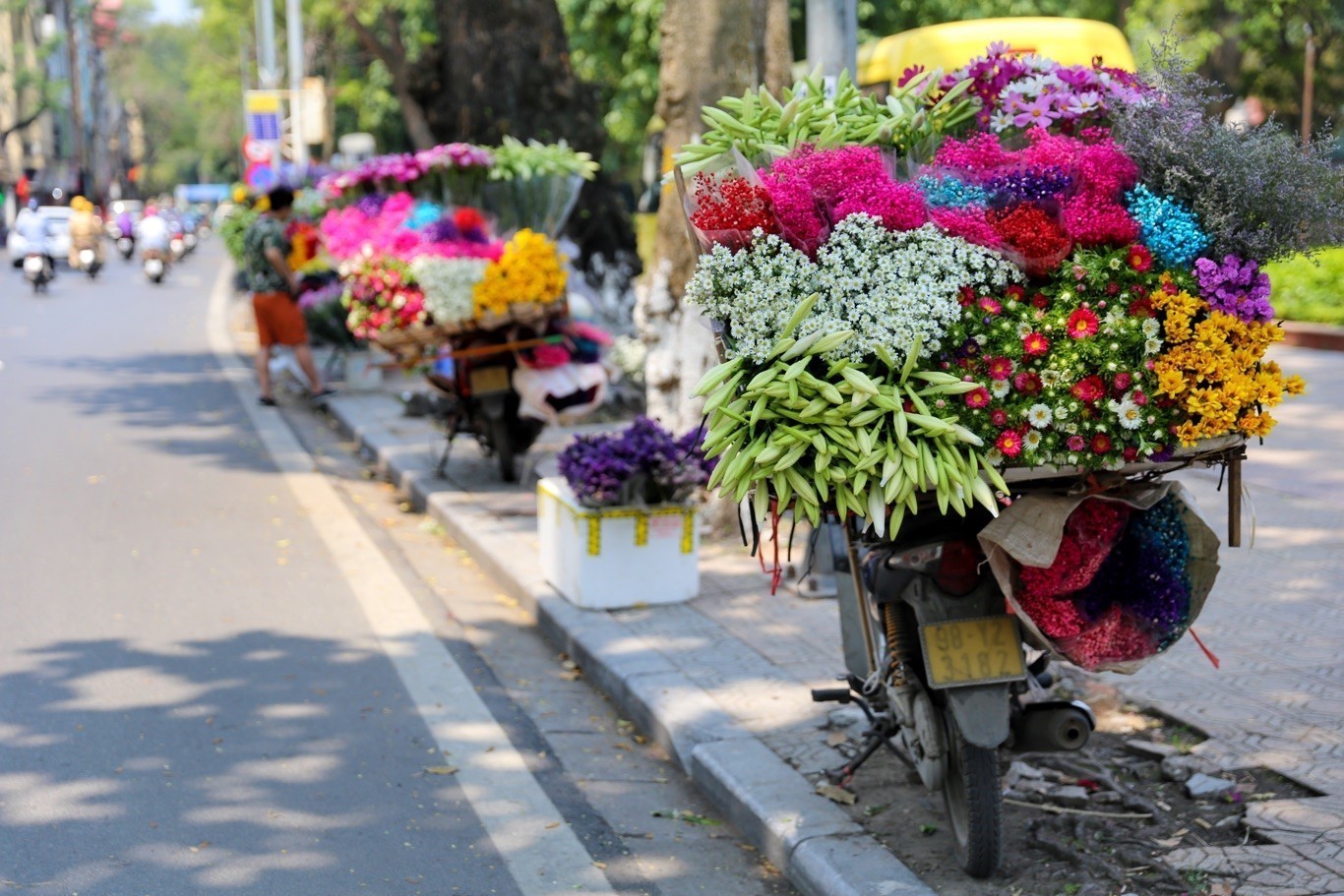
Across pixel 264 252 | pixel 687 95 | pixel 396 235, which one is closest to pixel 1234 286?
pixel 687 95

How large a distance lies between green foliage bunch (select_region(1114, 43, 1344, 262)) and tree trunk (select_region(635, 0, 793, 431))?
431cm

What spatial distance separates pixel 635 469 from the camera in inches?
267

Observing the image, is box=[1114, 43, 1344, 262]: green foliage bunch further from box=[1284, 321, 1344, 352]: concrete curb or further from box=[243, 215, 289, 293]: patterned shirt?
box=[1284, 321, 1344, 352]: concrete curb

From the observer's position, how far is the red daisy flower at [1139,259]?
379 centimetres

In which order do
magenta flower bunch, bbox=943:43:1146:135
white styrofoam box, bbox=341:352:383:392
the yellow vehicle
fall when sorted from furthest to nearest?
1. the yellow vehicle
2. white styrofoam box, bbox=341:352:383:392
3. magenta flower bunch, bbox=943:43:1146:135

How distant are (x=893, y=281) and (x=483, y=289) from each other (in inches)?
222

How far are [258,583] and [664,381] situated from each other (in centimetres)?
250

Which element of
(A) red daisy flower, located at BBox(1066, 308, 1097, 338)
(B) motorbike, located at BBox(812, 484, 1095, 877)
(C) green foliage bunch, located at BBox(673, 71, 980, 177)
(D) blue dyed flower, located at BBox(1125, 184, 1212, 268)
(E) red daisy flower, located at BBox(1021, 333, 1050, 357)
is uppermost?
(C) green foliage bunch, located at BBox(673, 71, 980, 177)

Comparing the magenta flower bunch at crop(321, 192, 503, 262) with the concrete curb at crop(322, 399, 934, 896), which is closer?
the concrete curb at crop(322, 399, 934, 896)

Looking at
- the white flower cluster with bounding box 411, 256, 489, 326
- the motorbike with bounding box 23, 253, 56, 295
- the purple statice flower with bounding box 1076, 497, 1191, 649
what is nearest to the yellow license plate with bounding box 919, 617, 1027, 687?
→ the purple statice flower with bounding box 1076, 497, 1191, 649

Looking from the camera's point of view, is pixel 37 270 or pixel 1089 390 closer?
pixel 1089 390

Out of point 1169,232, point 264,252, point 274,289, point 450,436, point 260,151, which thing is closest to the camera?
point 1169,232

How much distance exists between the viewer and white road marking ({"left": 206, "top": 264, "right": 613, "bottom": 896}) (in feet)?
14.5

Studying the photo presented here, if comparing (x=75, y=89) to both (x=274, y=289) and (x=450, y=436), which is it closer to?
(x=274, y=289)
